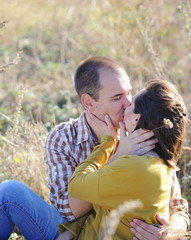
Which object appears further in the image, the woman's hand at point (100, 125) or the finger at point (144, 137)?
the woman's hand at point (100, 125)

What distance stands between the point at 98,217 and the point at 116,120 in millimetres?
799

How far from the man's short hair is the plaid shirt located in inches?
10.0

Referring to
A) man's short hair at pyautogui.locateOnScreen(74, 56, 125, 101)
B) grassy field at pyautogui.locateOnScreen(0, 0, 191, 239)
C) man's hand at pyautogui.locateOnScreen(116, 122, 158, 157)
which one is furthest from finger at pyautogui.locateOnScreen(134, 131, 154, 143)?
grassy field at pyautogui.locateOnScreen(0, 0, 191, 239)

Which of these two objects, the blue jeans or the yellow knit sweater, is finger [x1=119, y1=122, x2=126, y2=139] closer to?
the yellow knit sweater

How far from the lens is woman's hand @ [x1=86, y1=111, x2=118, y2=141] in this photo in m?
2.71

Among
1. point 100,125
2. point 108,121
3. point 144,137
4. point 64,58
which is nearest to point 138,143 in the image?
point 144,137

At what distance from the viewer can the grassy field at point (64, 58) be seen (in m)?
3.71

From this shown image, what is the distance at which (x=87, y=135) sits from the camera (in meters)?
2.82

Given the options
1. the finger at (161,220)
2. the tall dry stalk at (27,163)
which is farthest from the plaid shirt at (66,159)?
the tall dry stalk at (27,163)

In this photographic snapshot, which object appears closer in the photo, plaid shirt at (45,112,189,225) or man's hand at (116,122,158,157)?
man's hand at (116,122,158,157)

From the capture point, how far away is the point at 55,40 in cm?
867

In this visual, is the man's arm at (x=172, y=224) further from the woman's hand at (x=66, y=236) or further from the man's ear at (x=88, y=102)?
the man's ear at (x=88, y=102)

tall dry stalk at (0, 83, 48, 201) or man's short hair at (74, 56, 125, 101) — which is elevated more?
man's short hair at (74, 56, 125, 101)

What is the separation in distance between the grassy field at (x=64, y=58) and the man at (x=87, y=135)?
55 centimetres
